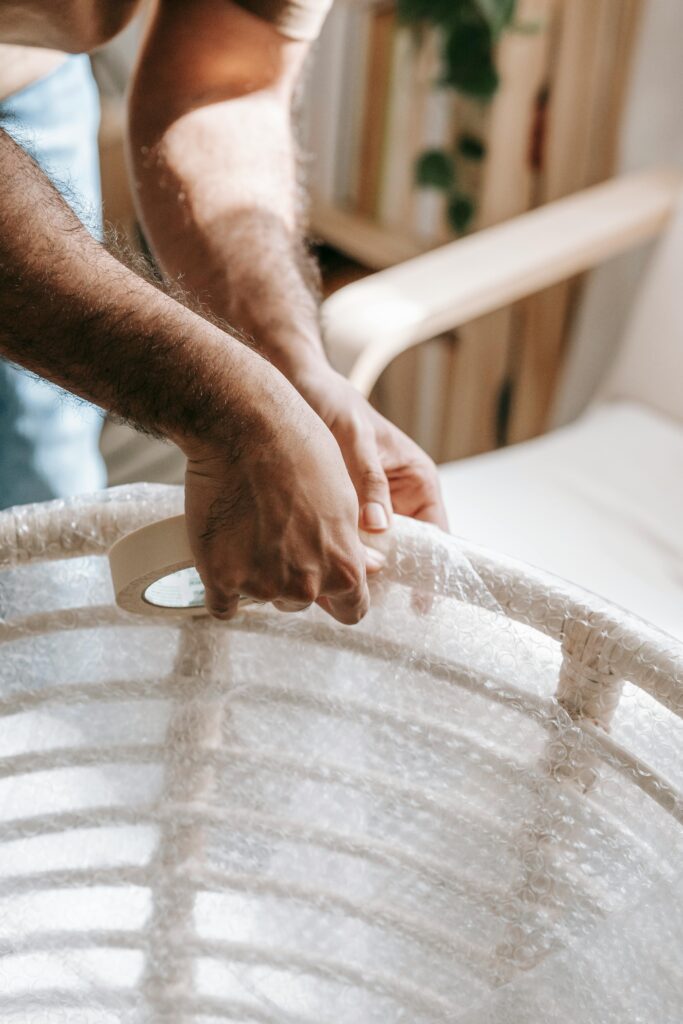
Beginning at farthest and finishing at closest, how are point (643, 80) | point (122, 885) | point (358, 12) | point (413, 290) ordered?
1. point (358, 12)
2. point (643, 80)
3. point (413, 290)
4. point (122, 885)

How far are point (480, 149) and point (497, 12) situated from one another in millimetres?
225

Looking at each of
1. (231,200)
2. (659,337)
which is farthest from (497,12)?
(231,200)

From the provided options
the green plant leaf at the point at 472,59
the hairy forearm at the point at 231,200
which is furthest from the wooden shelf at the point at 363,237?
the hairy forearm at the point at 231,200

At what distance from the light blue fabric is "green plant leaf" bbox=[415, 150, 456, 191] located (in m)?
0.55

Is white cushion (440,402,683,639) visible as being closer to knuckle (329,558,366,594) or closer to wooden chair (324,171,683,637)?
wooden chair (324,171,683,637)

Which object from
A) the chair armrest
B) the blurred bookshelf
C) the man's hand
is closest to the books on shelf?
the blurred bookshelf

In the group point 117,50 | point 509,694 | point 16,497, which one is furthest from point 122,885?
point 117,50

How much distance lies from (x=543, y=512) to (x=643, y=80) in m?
0.59

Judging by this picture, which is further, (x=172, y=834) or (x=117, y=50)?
(x=117, y=50)

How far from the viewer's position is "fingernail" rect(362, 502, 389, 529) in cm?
58

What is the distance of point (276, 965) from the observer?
0.70 meters

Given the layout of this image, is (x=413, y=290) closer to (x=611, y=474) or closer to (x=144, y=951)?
(x=611, y=474)

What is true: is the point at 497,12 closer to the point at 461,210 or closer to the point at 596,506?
the point at 461,210

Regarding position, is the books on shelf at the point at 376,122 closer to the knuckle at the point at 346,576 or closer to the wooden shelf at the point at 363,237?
the wooden shelf at the point at 363,237
